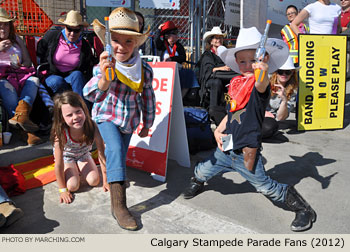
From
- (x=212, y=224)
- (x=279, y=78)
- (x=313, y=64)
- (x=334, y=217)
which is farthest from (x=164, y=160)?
(x=313, y=64)

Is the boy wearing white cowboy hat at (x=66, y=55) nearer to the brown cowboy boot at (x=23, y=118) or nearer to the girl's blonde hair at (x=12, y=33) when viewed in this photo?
the girl's blonde hair at (x=12, y=33)

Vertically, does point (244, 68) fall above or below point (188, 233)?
above

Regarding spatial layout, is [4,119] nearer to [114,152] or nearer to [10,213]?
[10,213]

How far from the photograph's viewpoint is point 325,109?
5.43 m

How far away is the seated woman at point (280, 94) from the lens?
4785mm

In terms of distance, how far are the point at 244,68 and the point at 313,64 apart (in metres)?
3.07

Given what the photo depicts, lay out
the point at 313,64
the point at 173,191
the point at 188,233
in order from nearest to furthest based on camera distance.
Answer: the point at 188,233
the point at 173,191
the point at 313,64

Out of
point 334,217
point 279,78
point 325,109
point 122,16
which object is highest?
point 122,16

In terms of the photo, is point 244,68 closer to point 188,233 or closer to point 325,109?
point 188,233

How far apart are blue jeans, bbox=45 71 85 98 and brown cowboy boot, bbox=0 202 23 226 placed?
250 centimetres

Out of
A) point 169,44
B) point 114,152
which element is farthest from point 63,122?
point 169,44

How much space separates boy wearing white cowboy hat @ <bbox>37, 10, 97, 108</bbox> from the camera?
4906mm

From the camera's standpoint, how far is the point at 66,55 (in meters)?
4.99

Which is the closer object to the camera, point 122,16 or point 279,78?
point 122,16
